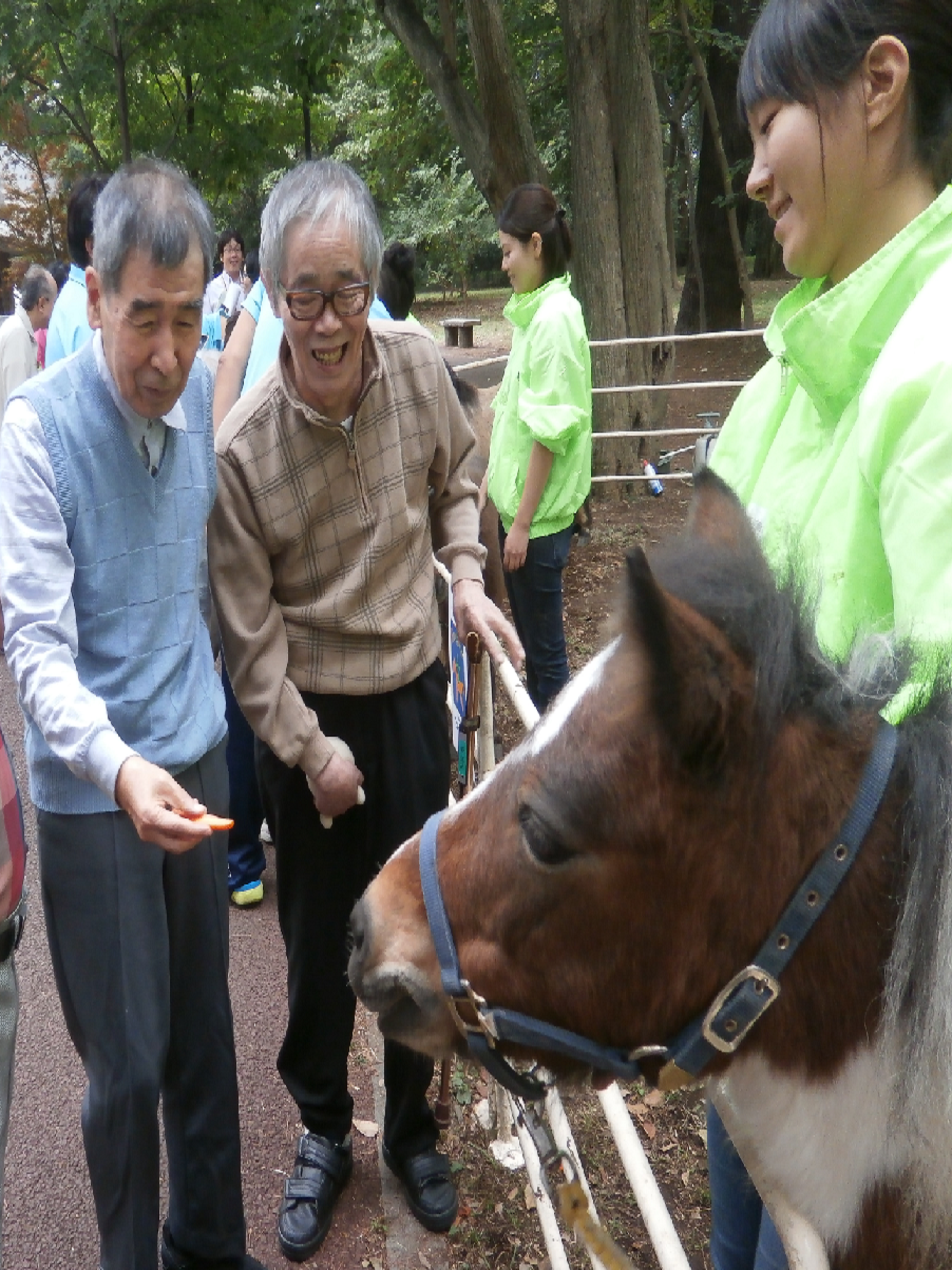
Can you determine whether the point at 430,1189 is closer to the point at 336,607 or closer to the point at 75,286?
the point at 336,607

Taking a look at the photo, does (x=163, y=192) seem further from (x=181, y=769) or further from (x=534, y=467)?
(x=534, y=467)

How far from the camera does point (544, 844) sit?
51.4 inches

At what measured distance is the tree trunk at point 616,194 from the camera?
394 inches

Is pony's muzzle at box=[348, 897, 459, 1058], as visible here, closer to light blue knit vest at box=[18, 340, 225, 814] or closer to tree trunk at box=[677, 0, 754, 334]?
light blue knit vest at box=[18, 340, 225, 814]

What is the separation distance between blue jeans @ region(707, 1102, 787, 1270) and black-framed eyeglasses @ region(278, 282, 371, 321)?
5.70 feet

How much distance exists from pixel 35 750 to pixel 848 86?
1851 mm

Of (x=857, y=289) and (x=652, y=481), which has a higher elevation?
(x=857, y=289)

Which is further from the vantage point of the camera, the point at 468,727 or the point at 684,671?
the point at 468,727

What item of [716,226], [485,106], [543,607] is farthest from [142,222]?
[716,226]

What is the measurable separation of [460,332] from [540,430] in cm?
1251

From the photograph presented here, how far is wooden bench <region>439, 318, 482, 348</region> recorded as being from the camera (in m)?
16.7

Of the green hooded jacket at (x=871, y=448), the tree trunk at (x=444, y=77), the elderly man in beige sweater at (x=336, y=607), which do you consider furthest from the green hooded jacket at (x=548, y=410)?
the tree trunk at (x=444, y=77)

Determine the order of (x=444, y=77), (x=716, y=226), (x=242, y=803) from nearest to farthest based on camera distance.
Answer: (x=242, y=803)
(x=444, y=77)
(x=716, y=226)

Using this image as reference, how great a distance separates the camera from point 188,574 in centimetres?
234
